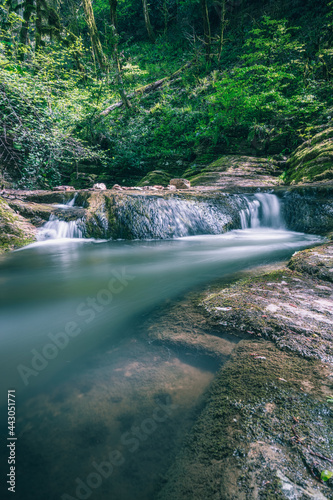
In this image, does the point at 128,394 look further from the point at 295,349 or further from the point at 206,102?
the point at 206,102

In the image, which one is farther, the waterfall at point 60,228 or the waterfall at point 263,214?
the waterfall at point 263,214

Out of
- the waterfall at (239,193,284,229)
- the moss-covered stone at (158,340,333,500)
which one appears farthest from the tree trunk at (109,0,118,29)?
the moss-covered stone at (158,340,333,500)

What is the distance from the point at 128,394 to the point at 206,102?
52.1 feet

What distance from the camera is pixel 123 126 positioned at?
1450cm

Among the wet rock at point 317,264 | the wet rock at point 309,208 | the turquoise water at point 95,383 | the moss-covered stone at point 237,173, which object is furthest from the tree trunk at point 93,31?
the wet rock at point 317,264

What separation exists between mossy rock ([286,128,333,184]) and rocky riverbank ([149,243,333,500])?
26.1ft

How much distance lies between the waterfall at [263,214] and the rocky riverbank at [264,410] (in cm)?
594

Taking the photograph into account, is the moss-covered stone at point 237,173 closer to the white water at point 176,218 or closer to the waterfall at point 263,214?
the waterfall at point 263,214

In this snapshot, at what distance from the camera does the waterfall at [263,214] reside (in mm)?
7523
